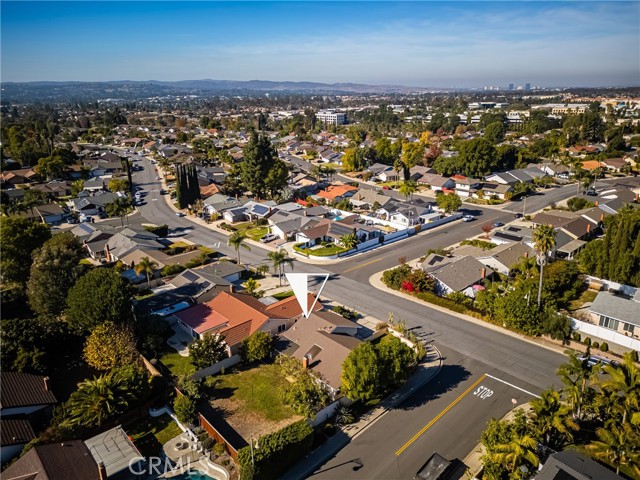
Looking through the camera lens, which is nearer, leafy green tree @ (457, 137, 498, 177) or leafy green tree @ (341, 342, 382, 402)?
leafy green tree @ (341, 342, 382, 402)

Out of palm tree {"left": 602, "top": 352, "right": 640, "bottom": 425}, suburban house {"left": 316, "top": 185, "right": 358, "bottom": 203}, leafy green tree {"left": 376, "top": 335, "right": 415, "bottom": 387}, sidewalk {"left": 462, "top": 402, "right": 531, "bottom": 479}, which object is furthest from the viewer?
suburban house {"left": 316, "top": 185, "right": 358, "bottom": 203}

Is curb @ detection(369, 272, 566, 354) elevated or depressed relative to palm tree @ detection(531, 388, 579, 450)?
depressed

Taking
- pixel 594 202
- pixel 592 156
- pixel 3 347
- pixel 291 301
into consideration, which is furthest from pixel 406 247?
pixel 592 156

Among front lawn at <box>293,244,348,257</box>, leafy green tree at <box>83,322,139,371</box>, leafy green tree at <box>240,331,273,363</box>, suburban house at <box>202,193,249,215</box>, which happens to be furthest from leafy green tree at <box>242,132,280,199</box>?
leafy green tree at <box>83,322,139,371</box>

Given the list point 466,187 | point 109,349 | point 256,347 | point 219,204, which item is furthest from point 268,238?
point 466,187

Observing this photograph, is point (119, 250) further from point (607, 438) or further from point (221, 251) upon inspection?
point (607, 438)

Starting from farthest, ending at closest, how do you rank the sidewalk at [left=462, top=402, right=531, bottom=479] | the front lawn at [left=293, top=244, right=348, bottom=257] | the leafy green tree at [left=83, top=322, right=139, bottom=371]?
the front lawn at [left=293, top=244, right=348, bottom=257]
the leafy green tree at [left=83, top=322, right=139, bottom=371]
the sidewalk at [left=462, top=402, right=531, bottom=479]

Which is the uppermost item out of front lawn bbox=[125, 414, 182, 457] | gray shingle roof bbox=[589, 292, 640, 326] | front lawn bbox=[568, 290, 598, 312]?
gray shingle roof bbox=[589, 292, 640, 326]

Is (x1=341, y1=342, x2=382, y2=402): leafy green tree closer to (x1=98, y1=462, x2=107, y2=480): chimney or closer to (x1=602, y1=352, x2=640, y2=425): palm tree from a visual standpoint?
(x1=602, y1=352, x2=640, y2=425): palm tree
